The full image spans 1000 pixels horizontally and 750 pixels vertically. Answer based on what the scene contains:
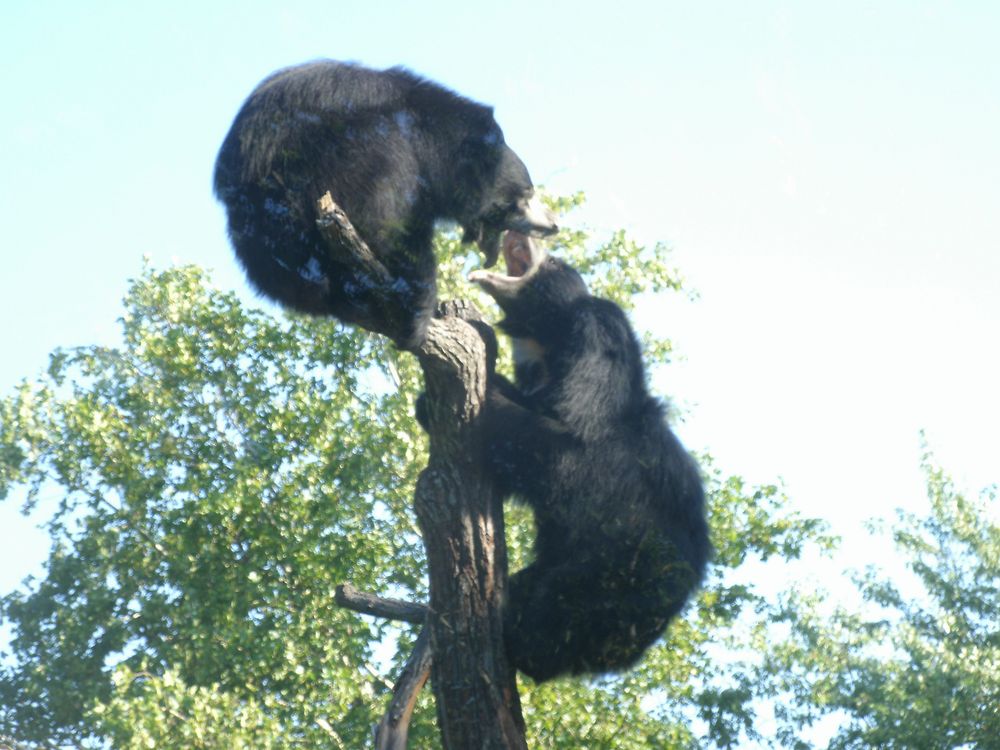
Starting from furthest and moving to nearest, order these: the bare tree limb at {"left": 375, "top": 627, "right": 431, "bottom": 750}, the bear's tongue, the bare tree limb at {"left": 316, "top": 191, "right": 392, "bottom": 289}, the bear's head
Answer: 1. the bear's tongue
2. the bear's head
3. the bare tree limb at {"left": 375, "top": 627, "right": 431, "bottom": 750}
4. the bare tree limb at {"left": 316, "top": 191, "right": 392, "bottom": 289}

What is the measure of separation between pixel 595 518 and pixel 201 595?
604cm

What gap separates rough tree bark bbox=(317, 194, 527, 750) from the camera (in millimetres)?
3908

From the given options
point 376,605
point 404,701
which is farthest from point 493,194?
point 404,701

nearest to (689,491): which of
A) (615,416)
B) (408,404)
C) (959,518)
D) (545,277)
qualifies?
(615,416)

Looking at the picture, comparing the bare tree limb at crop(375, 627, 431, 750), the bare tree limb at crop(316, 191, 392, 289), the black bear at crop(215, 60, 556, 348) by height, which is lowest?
the bare tree limb at crop(375, 627, 431, 750)

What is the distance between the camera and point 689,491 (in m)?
4.85

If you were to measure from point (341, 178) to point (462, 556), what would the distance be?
1560 millimetres

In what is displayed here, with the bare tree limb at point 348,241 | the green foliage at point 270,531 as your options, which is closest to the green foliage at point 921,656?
the green foliage at point 270,531

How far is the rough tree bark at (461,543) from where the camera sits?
3908mm

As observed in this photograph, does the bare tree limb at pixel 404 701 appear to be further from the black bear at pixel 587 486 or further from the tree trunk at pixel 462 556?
the black bear at pixel 587 486

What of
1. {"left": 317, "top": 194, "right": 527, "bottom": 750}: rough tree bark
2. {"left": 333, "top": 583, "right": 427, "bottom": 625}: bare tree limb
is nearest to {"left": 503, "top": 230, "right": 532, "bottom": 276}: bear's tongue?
{"left": 317, "top": 194, "right": 527, "bottom": 750}: rough tree bark

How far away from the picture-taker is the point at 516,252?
17.0 feet

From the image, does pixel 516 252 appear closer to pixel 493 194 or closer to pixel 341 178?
pixel 493 194

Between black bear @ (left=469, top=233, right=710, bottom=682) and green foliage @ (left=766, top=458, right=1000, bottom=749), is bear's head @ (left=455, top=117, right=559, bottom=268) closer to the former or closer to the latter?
black bear @ (left=469, top=233, right=710, bottom=682)
